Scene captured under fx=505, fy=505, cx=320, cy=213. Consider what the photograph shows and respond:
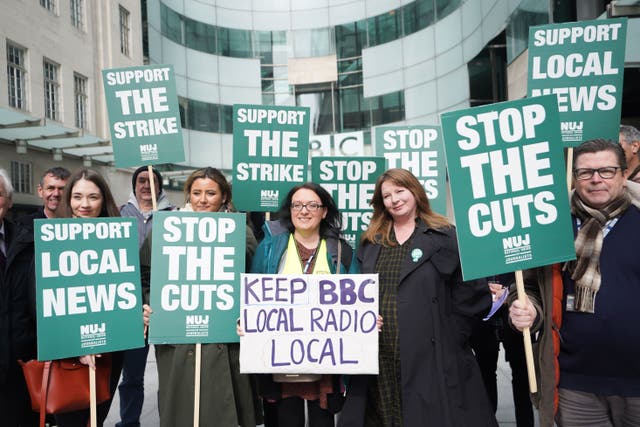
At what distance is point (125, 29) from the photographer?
21.1m

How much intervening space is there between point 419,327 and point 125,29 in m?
21.8

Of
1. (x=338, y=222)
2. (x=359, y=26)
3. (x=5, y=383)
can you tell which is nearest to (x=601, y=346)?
(x=338, y=222)

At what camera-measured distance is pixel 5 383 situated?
3.24 metres

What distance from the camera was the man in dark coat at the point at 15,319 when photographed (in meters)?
3.22

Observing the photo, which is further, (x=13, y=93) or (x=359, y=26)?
(x=359, y=26)

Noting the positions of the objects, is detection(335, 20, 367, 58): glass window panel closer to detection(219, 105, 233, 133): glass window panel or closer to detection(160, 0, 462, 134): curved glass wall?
detection(160, 0, 462, 134): curved glass wall

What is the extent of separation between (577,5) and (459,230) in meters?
10.1

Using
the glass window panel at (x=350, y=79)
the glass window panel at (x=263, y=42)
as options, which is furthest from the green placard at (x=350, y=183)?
the glass window panel at (x=263, y=42)

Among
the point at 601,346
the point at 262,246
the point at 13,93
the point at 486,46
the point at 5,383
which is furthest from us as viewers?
the point at 486,46

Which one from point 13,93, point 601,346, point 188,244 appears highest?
point 13,93

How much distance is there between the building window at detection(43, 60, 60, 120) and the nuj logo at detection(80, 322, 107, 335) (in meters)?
15.4

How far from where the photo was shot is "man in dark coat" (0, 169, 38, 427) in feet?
10.6

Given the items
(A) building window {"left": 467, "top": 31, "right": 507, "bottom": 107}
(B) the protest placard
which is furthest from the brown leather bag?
(A) building window {"left": 467, "top": 31, "right": 507, "bottom": 107}

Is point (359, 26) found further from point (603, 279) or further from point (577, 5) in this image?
point (603, 279)
